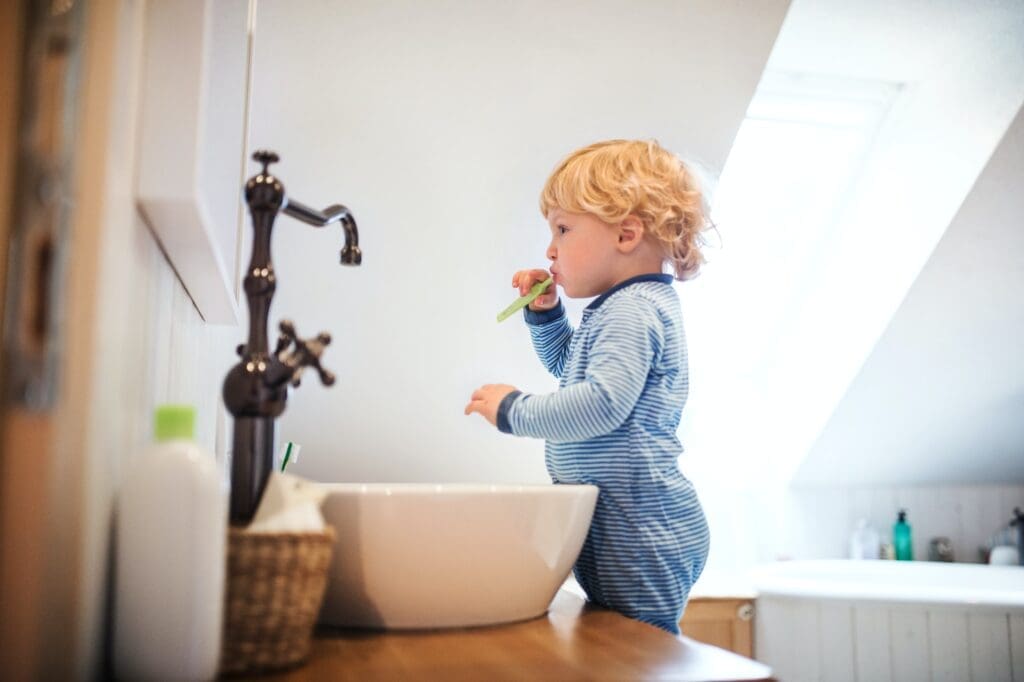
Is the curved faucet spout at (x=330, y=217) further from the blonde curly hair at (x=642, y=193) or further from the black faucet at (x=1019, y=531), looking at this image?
the black faucet at (x=1019, y=531)

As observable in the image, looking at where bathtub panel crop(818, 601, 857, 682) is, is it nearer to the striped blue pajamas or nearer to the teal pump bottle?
the teal pump bottle

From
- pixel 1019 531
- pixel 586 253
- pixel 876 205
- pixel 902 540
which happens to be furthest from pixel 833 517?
pixel 586 253

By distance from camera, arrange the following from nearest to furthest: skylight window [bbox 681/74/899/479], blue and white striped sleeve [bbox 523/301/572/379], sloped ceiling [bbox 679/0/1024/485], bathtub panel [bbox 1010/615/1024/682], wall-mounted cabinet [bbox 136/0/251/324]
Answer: wall-mounted cabinet [bbox 136/0/251/324] < blue and white striped sleeve [bbox 523/301/572/379] < sloped ceiling [bbox 679/0/1024/485] < bathtub panel [bbox 1010/615/1024/682] < skylight window [bbox 681/74/899/479]

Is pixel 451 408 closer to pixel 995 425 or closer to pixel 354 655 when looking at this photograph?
pixel 354 655

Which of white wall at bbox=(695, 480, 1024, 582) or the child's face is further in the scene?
white wall at bbox=(695, 480, 1024, 582)

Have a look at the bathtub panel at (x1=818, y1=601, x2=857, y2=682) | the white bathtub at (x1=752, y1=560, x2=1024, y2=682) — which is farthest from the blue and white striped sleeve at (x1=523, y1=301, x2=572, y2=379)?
the bathtub panel at (x1=818, y1=601, x2=857, y2=682)

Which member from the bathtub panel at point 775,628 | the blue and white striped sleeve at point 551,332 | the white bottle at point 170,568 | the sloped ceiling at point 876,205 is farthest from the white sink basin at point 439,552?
the bathtub panel at point 775,628

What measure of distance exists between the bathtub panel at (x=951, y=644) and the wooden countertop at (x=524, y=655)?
1.93 meters

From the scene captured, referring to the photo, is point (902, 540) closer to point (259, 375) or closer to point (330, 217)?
point (330, 217)

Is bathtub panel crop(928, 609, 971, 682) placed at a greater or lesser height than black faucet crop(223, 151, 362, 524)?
lesser

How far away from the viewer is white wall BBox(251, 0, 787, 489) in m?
1.87

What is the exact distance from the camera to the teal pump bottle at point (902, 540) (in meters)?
3.23

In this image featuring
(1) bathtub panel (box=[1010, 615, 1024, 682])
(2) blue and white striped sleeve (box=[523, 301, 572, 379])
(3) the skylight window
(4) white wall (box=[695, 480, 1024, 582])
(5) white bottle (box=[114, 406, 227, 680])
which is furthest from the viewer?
(4) white wall (box=[695, 480, 1024, 582])

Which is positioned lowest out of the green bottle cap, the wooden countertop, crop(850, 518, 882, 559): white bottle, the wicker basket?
crop(850, 518, 882, 559): white bottle
